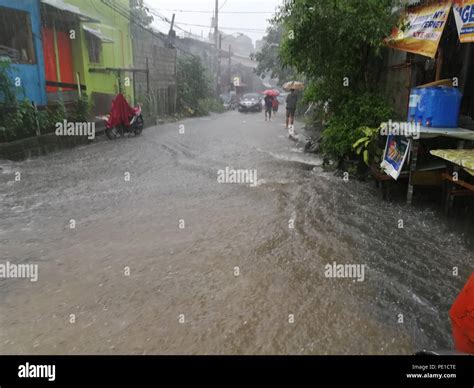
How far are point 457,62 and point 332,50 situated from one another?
7.69 ft

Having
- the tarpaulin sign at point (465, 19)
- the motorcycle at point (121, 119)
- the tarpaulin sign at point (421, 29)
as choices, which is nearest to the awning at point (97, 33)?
the motorcycle at point (121, 119)

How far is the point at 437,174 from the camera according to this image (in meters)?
5.98

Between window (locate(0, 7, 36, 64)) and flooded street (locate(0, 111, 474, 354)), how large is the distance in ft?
16.3

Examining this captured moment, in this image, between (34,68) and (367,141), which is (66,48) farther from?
(367,141)

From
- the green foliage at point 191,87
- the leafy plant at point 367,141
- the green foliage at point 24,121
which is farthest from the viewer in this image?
the green foliage at point 191,87

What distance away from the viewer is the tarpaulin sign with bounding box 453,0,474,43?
198 inches

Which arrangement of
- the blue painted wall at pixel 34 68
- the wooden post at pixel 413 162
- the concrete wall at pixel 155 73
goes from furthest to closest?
the concrete wall at pixel 155 73 < the blue painted wall at pixel 34 68 < the wooden post at pixel 413 162

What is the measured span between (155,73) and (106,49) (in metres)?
4.85

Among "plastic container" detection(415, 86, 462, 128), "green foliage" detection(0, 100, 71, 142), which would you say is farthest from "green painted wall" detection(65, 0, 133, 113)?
"plastic container" detection(415, 86, 462, 128)

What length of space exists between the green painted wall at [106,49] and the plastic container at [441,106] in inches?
489

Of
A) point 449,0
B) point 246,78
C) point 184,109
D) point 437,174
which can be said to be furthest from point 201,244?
point 246,78

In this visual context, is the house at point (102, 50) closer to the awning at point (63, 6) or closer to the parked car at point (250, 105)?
the awning at point (63, 6)

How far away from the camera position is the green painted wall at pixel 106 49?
47.6 ft
